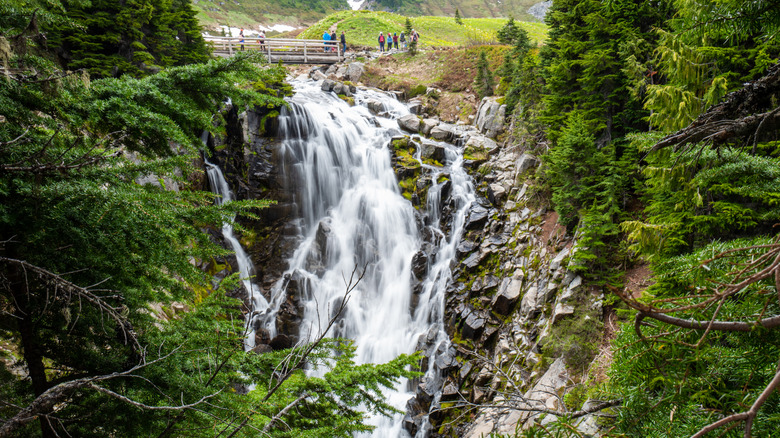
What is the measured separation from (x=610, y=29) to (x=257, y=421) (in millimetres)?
12211

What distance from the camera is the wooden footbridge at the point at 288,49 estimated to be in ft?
94.4

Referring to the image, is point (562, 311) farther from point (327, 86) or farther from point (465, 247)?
point (327, 86)

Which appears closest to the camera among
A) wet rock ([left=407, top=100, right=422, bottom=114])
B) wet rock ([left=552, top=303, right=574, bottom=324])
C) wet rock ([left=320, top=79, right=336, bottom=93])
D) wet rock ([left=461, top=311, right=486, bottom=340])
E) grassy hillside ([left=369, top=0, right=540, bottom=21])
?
wet rock ([left=552, top=303, right=574, bottom=324])

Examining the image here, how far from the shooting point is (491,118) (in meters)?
18.3

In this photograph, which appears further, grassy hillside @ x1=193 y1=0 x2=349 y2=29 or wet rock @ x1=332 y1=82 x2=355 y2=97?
grassy hillside @ x1=193 y1=0 x2=349 y2=29

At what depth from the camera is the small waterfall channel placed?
13227mm

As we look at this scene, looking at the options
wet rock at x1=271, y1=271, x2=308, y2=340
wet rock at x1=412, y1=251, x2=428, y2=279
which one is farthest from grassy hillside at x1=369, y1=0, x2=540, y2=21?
wet rock at x1=271, y1=271, x2=308, y2=340

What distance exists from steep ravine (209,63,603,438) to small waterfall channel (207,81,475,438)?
35 cm

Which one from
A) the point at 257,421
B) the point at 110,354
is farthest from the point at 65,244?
the point at 257,421

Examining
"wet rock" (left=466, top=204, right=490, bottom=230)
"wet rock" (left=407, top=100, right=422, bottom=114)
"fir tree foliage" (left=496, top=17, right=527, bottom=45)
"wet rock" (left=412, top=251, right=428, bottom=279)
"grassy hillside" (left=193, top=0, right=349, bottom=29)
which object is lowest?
"wet rock" (left=412, top=251, right=428, bottom=279)

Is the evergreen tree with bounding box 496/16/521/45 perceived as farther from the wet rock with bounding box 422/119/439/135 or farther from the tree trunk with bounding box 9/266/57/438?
the tree trunk with bounding box 9/266/57/438

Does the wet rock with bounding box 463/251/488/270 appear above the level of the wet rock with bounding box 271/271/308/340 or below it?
above

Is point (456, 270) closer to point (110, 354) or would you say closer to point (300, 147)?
point (300, 147)

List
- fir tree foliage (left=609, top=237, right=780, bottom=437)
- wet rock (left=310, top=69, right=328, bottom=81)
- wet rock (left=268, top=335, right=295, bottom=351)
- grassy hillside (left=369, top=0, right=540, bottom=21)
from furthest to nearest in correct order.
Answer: grassy hillside (left=369, top=0, right=540, bottom=21)
wet rock (left=310, top=69, right=328, bottom=81)
wet rock (left=268, top=335, right=295, bottom=351)
fir tree foliage (left=609, top=237, right=780, bottom=437)
